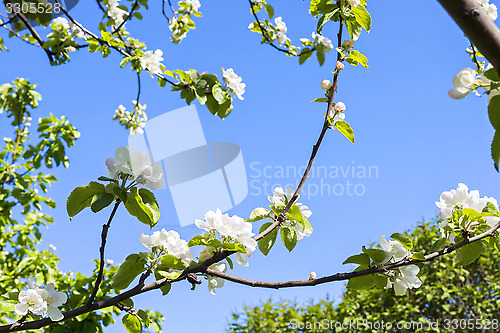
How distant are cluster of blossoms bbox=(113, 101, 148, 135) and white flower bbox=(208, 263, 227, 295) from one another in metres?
2.84

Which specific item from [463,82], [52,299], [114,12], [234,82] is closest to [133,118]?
[114,12]

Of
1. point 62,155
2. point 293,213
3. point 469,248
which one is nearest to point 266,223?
point 293,213

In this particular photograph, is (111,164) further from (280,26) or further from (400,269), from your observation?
(280,26)

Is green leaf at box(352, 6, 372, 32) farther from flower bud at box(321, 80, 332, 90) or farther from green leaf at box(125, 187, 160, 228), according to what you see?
green leaf at box(125, 187, 160, 228)

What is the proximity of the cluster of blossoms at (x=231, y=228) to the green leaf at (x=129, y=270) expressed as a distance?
0.58ft

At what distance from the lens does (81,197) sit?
112 cm

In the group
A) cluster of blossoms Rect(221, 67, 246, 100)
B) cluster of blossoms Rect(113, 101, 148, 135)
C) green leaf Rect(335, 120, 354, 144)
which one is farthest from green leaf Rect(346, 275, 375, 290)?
cluster of blossoms Rect(113, 101, 148, 135)

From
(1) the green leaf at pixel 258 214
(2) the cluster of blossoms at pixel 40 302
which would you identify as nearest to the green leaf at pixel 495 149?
(1) the green leaf at pixel 258 214

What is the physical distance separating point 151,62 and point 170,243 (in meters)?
1.44

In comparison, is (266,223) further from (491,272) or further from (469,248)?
(491,272)

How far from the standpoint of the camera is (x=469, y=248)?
1285mm

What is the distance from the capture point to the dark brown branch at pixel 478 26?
0.55 meters

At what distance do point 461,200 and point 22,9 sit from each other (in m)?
2.31

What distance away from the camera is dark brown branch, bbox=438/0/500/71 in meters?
0.55
